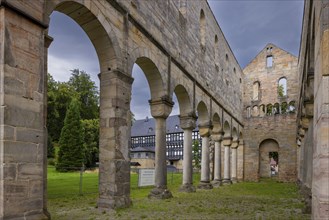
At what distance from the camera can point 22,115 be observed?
455 centimetres

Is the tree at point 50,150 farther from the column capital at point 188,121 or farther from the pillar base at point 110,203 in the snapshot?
the pillar base at point 110,203

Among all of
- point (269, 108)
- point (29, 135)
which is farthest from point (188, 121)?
point (269, 108)

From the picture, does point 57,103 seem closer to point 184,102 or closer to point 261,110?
point 261,110

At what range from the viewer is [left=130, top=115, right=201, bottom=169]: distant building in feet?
165

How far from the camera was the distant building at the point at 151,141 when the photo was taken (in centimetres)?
5043

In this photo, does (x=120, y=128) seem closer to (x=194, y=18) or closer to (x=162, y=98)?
(x=162, y=98)

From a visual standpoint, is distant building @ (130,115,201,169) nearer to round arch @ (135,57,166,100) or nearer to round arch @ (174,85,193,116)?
round arch @ (174,85,193,116)

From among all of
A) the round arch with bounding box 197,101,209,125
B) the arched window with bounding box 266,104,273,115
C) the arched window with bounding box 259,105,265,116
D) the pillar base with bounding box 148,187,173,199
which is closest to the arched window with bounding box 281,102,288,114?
the arched window with bounding box 266,104,273,115

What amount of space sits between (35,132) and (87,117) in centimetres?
4224

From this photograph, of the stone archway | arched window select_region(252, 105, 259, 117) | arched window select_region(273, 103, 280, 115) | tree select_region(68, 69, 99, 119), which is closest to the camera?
the stone archway

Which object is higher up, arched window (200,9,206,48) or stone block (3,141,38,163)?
arched window (200,9,206,48)

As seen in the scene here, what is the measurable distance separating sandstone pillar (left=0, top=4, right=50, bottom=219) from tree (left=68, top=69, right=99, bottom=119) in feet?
137

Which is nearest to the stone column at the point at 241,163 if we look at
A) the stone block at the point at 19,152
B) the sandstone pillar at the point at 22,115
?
the sandstone pillar at the point at 22,115

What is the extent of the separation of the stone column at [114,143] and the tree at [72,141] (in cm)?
2525
